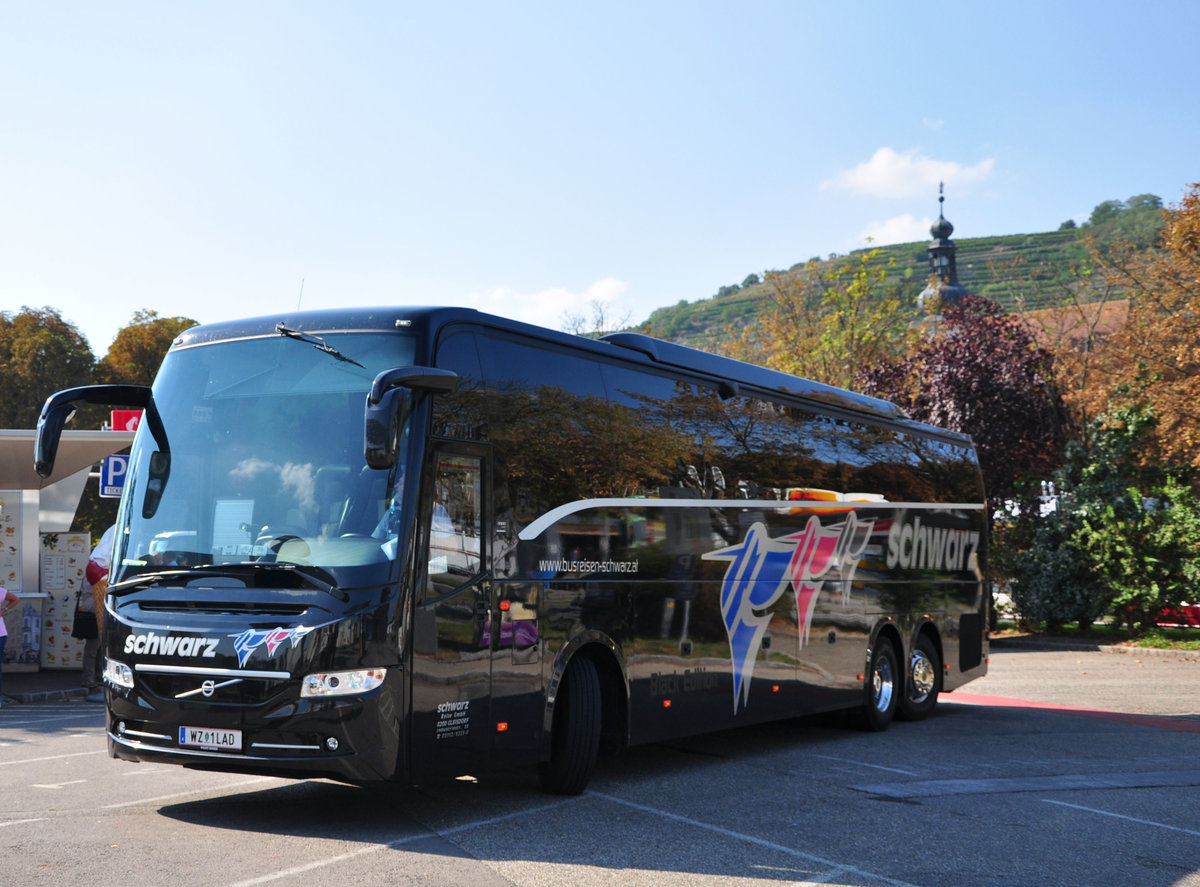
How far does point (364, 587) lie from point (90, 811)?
2.57 metres

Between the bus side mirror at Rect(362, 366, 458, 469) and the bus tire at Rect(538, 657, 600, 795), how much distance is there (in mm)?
2383

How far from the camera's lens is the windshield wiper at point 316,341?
7.59 meters

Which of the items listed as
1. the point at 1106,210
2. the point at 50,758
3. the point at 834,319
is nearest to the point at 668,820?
the point at 50,758

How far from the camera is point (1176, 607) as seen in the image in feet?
84.9

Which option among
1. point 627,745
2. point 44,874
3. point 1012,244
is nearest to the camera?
point 44,874

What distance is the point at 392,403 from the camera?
661 cm

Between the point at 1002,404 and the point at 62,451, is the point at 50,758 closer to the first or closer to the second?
the point at 62,451

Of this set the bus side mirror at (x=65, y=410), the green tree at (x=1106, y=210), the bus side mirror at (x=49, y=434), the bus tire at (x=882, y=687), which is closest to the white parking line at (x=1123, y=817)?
the bus tire at (x=882, y=687)

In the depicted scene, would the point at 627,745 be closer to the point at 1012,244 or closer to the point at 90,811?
the point at 90,811

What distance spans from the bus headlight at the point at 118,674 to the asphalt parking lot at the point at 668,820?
85cm

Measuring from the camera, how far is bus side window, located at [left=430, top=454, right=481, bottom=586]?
7406 millimetres

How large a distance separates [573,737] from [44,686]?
11.0 metres

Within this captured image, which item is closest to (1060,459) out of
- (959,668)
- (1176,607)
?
(1176,607)

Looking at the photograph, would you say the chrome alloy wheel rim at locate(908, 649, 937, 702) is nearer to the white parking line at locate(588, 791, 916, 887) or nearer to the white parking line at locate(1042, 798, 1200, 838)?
the white parking line at locate(1042, 798, 1200, 838)
